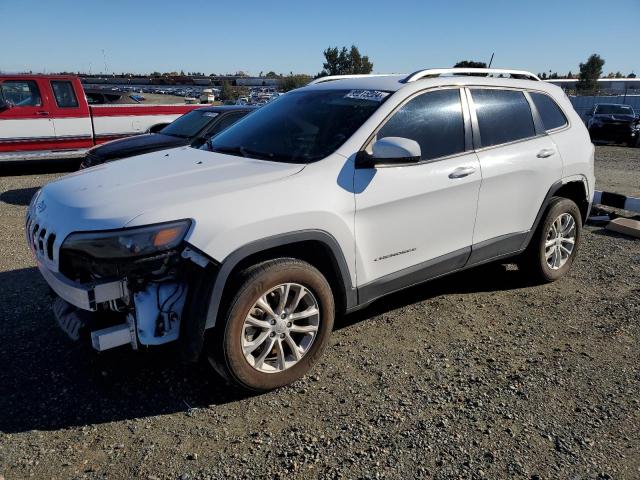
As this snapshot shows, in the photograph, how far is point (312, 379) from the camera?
330 centimetres

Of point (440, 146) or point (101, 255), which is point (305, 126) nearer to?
point (440, 146)

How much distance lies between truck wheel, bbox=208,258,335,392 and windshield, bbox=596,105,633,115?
20.9 meters

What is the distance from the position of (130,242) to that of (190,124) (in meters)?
6.20

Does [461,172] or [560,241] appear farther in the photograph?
[560,241]

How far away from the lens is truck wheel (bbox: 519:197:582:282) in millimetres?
4621

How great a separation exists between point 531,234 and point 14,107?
993 centimetres

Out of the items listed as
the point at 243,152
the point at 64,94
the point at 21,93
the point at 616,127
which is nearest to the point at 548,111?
the point at 243,152

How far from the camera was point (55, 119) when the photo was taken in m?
10.6

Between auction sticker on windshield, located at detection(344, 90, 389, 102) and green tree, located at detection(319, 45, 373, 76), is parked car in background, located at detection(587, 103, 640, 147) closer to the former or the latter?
auction sticker on windshield, located at detection(344, 90, 389, 102)

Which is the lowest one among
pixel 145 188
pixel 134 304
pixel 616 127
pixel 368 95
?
pixel 616 127

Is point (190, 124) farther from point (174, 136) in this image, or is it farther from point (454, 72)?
point (454, 72)

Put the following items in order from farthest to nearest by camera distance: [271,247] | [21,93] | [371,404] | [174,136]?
[21,93] → [174,136] → [371,404] → [271,247]

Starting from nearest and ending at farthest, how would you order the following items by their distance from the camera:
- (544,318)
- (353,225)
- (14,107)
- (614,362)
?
(353,225) → (614,362) → (544,318) → (14,107)

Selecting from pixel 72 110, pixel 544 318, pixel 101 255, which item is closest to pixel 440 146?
pixel 544 318
